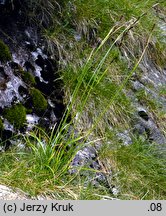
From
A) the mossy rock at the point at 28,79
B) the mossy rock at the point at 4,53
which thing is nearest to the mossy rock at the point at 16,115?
the mossy rock at the point at 28,79

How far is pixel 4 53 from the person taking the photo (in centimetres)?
426

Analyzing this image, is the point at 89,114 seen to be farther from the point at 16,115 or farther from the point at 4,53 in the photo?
the point at 4,53

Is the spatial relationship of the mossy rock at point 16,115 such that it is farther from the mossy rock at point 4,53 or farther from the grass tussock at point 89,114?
the mossy rock at point 4,53

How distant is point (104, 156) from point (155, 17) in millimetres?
2566

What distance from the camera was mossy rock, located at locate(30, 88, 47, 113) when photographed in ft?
13.9

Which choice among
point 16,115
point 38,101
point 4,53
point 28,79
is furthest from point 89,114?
point 4,53

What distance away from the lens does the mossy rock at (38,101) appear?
423cm

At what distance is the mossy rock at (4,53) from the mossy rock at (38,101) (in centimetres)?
36

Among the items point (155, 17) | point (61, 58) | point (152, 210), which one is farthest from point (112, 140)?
point (155, 17)

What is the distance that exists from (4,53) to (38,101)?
20.7 inches

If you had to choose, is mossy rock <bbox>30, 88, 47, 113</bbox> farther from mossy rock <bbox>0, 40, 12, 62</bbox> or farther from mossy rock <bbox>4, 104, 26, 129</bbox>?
mossy rock <bbox>0, 40, 12, 62</bbox>

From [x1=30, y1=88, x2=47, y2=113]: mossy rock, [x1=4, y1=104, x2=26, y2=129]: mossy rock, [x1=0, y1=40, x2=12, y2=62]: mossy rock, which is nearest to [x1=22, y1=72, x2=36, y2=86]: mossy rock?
[x1=30, y1=88, x2=47, y2=113]: mossy rock

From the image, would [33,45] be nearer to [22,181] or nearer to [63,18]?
[63,18]

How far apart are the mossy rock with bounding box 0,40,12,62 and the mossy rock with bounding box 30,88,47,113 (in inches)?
14.1
